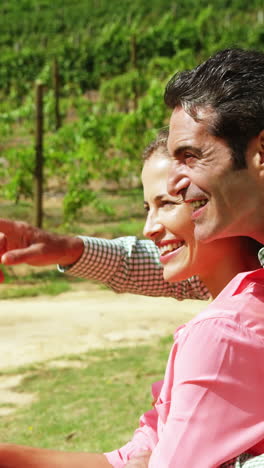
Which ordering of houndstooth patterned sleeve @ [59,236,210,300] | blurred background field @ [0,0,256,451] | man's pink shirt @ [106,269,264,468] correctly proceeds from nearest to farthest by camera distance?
man's pink shirt @ [106,269,264,468] < houndstooth patterned sleeve @ [59,236,210,300] < blurred background field @ [0,0,256,451]

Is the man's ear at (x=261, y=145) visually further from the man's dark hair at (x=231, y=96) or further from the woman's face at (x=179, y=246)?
the woman's face at (x=179, y=246)

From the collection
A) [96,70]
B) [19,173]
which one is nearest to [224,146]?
[19,173]

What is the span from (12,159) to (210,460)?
985 cm

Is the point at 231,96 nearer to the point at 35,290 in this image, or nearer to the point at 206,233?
the point at 206,233

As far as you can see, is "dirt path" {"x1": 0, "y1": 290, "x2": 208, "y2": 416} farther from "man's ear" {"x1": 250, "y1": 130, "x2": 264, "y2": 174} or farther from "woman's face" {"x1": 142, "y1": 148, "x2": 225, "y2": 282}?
"man's ear" {"x1": 250, "y1": 130, "x2": 264, "y2": 174}

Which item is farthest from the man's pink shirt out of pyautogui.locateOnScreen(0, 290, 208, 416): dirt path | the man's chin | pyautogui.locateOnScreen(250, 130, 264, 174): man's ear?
pyautogui.locateOnScreen(0, 290, 208, 416): dirt path

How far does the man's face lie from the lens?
1515mm

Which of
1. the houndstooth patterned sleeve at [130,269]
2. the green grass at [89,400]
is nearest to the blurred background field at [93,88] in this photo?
the houndstooth patterned sleeve at [130,269]

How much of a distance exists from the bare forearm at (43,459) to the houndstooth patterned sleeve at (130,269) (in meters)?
0.66

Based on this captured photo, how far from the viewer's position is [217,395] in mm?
1414

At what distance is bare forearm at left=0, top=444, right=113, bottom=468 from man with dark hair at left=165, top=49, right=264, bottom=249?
0.74 meters

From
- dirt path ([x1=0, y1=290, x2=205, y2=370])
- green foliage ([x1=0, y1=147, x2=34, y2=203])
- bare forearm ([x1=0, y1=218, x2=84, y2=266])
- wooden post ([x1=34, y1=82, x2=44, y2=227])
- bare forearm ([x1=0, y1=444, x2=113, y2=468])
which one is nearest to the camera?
bare forearm ([x1=0, y1=444, x2=113, y2=468])

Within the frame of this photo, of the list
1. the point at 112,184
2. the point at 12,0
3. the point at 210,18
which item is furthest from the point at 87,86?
the point at 12,0

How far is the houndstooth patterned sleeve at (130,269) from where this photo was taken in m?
2.44
